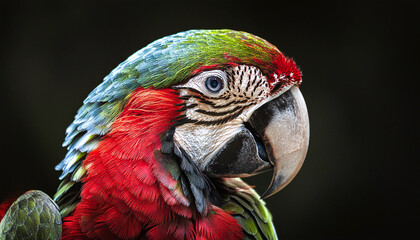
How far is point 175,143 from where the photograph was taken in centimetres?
115

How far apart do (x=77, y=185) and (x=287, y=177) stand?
1.79 ft

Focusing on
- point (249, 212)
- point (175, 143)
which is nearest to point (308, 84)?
point (249, 212)

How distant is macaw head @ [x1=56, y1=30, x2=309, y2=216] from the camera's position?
1.13 metres

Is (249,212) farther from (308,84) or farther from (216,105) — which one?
(308,84)

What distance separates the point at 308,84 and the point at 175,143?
6.23 ft

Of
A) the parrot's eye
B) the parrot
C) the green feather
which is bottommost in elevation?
the green feather

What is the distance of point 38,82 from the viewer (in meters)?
2.74

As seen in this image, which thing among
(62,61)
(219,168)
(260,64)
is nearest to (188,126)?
(219,168)

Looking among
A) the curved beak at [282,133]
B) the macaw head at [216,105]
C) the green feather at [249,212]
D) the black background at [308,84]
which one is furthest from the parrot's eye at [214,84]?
the black background at [308,84]

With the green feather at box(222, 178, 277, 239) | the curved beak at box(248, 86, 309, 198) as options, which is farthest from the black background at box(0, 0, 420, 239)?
the curved beak at box(248, 86, 309, 198)

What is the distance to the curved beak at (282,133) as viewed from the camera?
1.15m

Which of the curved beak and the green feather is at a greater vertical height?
the curved beak

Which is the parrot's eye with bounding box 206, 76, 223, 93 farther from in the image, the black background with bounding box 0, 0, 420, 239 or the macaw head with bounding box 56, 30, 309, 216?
the black background with bounding box 0, 0, 420, 239

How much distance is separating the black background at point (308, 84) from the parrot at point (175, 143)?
1642 mm
